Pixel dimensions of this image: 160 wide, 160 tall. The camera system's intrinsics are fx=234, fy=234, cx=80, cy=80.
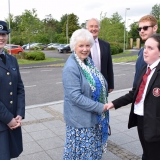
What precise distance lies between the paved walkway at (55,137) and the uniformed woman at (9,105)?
1234mm

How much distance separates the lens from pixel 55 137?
14.7ft

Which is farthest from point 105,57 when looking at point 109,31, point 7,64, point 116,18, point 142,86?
point 116,18

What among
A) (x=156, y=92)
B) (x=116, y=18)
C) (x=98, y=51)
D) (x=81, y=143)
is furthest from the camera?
(x=116, y=18)

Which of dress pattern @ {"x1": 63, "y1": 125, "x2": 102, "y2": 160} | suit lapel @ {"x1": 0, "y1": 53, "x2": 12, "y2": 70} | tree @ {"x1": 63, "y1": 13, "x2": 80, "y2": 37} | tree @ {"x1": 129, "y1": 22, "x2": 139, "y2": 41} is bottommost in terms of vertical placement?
dress pattern @ {"x1": 63, "y1": 125, "x2": 102, "y2": 160}

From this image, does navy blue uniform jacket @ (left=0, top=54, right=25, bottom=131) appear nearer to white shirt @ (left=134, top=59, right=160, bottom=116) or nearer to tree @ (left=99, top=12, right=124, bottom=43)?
white shirt @ (left=134, top=59, right=160, bottom=116)

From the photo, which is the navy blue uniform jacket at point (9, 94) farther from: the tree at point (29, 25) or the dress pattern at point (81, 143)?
the tree at point (29, 25)

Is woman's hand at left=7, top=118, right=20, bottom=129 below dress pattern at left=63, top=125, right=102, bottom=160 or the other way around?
the other way around

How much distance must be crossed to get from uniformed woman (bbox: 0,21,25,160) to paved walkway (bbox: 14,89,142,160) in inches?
48.6

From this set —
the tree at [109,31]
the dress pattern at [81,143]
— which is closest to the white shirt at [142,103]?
the dress pattern at [81,143]

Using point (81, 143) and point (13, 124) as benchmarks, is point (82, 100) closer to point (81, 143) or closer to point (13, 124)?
point (81, 143)

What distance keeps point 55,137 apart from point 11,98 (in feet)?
7.25

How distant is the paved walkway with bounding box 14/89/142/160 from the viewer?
149 inches

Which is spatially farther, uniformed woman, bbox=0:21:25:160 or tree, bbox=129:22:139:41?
tree, bbox=129:22:139:41

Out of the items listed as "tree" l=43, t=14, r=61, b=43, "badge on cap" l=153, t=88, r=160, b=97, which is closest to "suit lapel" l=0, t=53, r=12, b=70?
"badge on cap" l=153, t=88, r=160, b=97
